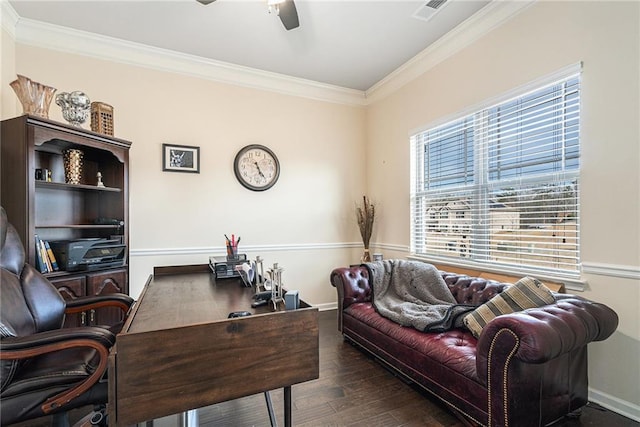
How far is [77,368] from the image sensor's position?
140 centimetres

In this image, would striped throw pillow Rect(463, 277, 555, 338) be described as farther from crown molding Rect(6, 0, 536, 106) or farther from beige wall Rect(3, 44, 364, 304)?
beige wall Rect(3, 44, 364, 304)

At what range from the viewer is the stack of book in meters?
2.37

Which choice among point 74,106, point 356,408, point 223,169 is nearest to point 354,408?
point 356,408

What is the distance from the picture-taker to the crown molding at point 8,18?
2.66 meters

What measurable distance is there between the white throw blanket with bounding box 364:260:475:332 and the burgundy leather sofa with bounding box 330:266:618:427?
0.30 feet

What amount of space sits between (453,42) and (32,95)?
3.74 metres

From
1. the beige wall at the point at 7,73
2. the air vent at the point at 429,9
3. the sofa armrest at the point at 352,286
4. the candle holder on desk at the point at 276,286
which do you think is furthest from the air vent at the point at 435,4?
the beige wall at the point at 7,73

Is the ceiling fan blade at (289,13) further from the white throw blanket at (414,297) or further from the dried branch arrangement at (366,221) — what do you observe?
the dried branch arrangement at (366,221)

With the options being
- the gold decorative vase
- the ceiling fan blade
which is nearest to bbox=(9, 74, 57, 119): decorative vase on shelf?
the gold decorative vase

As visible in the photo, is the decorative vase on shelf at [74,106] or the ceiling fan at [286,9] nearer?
the ceiling fan at [286,9]

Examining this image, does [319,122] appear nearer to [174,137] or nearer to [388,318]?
[174,137]

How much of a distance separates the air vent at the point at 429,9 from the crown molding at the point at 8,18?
11.8 feet

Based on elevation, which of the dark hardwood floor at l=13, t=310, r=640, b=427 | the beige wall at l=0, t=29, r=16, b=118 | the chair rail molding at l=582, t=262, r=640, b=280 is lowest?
the dark hardwood floor at l=13, t=310, r=640, b=427

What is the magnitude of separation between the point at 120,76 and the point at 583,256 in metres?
4.53
